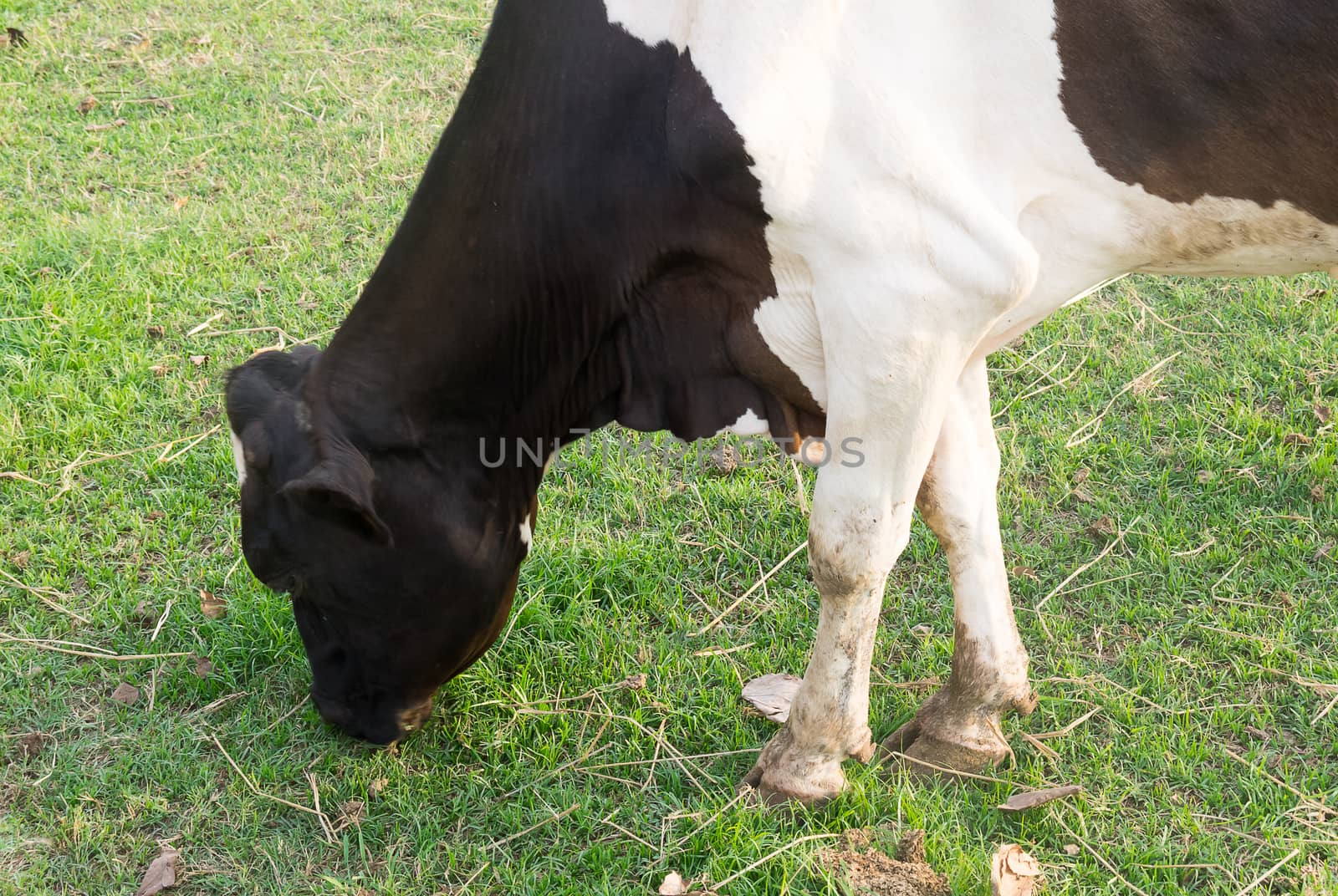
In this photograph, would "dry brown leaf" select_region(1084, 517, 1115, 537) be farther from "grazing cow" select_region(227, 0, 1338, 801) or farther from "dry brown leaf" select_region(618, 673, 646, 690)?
"dry brown leaf" select_region(618, 673, 646, 690)

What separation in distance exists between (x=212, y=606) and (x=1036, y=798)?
7.83 ft

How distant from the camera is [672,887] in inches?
111

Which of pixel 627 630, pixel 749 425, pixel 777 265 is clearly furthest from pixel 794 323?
pixel 627 630

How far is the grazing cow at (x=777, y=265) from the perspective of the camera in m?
2.27

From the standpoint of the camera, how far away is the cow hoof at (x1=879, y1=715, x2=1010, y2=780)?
3.11m

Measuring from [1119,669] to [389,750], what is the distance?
1.96 m

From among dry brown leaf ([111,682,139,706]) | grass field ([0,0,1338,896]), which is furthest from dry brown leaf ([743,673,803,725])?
dry brown leaf ([111,682,139,706])

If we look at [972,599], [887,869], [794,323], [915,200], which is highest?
[915,200]

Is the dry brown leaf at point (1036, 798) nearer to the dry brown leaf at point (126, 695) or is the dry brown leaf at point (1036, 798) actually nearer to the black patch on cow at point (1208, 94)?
the black patch on cow at point (1208, 94)

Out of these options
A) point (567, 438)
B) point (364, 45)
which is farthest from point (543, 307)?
point (364, 45)

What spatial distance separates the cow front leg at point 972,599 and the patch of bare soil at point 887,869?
1.06 feet

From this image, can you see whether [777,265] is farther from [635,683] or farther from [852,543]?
[635,683]

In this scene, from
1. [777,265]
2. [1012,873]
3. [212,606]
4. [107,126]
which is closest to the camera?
[777,265]

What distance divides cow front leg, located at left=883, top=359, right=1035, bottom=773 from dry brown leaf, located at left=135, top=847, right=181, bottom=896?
1775 millimetres
